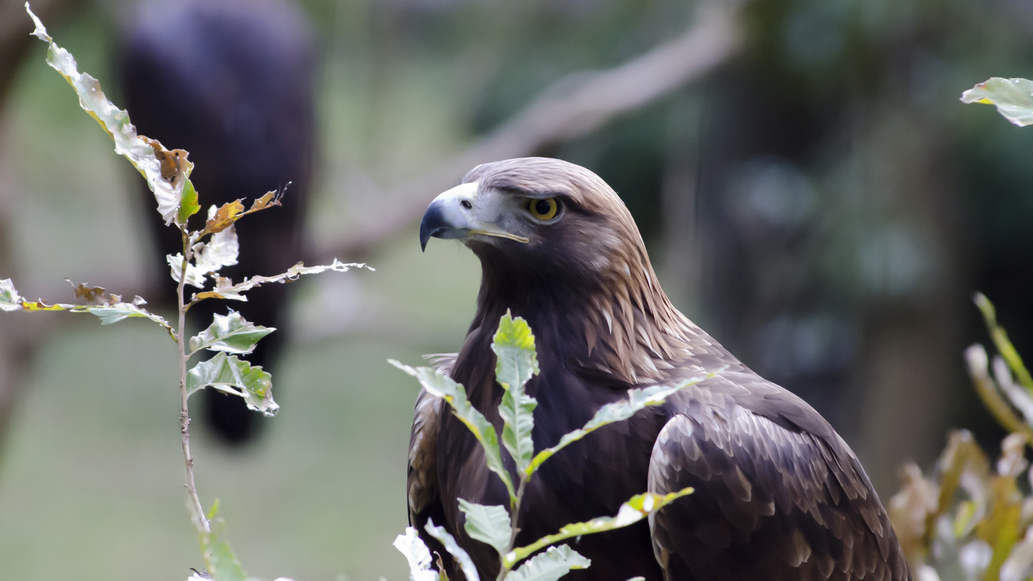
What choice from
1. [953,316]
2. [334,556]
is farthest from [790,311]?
[334,556]

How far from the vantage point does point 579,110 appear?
3883mm

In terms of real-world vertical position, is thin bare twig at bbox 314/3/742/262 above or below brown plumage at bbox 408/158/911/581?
above

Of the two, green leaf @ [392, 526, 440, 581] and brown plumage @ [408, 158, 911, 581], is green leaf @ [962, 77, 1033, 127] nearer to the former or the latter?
brown plumage @ [408, 158, 911, 581]

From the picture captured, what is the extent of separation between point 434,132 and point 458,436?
632 cm

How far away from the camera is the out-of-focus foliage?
1.51m

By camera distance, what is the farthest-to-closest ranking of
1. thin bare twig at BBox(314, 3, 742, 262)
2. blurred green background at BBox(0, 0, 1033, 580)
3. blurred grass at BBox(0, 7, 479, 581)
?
blurred grass at BBox(0, 7, 479, 581) → blurred green background at BBox(0, 0, 1033, 580) → thin bare twig at BBox(314, 3, 742, 262)

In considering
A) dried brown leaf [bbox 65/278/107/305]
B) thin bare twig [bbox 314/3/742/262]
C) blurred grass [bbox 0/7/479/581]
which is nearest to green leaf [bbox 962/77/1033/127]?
dried brown leaf [bbox 65/278/107/305]

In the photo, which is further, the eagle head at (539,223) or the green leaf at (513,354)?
the eagle head at (539,223)

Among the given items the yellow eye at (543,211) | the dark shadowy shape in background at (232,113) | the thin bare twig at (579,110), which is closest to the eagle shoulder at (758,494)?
the yellow eye at (543,211)

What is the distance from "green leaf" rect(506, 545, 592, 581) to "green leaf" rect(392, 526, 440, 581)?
0.07 meters

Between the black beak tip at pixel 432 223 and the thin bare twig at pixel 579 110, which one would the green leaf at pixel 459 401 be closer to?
the black beak tip at pixel 432 223

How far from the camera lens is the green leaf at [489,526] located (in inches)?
26.2

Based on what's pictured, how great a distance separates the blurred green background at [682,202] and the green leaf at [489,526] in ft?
8.61

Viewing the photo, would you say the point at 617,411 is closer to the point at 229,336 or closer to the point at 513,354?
the point at 513,354
